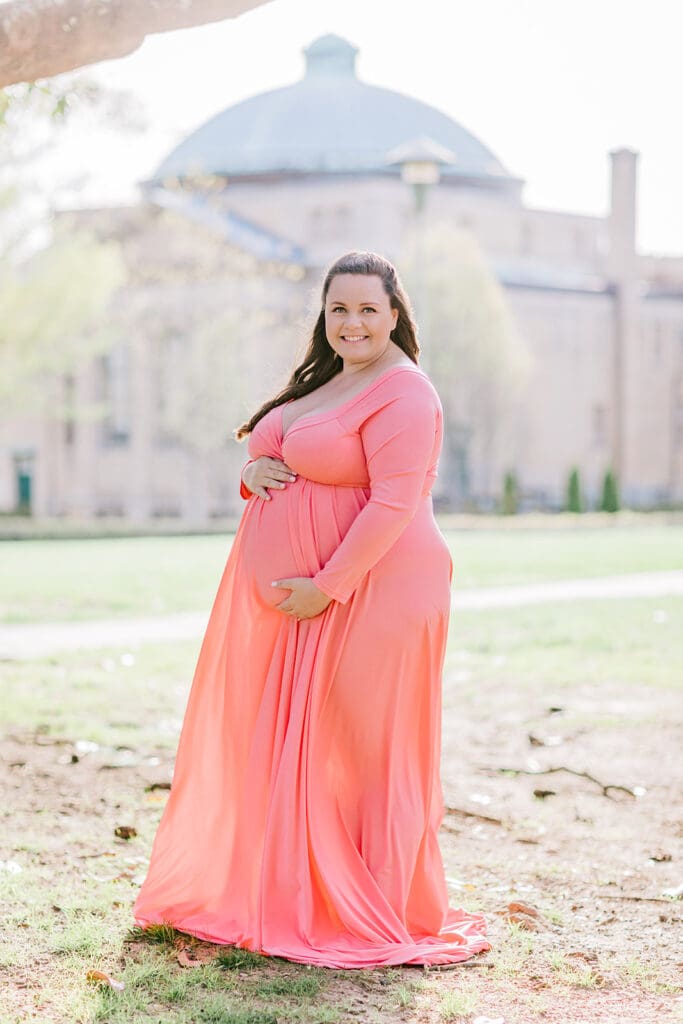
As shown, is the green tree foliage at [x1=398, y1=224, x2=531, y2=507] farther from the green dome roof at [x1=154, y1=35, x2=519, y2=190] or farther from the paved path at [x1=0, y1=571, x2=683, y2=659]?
the paved path at [x1=0, y1=571, x2=683, y2=659]

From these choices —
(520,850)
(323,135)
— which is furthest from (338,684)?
(323,135)

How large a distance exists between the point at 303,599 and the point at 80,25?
7.35ft

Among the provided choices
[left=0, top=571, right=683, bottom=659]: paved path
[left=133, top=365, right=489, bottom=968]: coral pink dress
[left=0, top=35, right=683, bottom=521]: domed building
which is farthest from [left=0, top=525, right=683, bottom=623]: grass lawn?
[left=0, top=35, right=683, bottom=521]: domed building

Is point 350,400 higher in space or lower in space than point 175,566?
higher

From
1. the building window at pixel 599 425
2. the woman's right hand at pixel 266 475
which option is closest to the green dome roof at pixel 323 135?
the building window at pixel 599 425

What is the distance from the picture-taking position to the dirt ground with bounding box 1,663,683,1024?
414 centimetres

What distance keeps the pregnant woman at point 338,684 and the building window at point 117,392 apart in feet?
146

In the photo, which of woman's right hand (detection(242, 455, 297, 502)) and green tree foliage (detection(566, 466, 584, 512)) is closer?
woman's right hand (detection(242, 455, 297, 502))

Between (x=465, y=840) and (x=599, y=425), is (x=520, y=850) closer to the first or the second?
(x=465, y=840)

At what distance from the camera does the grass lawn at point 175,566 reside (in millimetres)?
14961

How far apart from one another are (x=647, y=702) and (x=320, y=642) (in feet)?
18.6

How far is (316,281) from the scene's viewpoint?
139 ft

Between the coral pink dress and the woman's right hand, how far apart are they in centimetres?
3

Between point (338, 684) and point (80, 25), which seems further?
point (80, 25)
